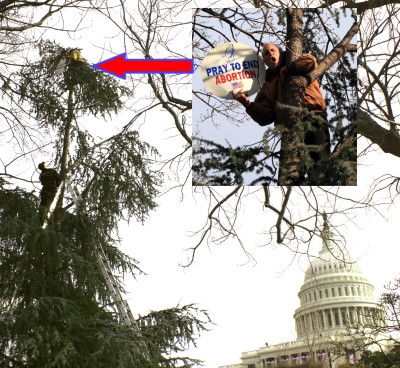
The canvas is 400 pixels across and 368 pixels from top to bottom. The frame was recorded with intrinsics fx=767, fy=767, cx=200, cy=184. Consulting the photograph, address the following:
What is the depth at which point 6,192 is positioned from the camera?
6773 mm

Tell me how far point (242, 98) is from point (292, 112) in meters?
0.40

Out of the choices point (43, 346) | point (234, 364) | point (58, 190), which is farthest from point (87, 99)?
point (234, 364)

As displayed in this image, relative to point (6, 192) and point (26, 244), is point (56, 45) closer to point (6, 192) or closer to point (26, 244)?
point (6, 192)

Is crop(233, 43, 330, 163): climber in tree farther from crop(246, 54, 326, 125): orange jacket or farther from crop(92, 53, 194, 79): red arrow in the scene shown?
crop(92, 53, 194, 79): red arrow

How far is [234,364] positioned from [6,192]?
50056 mm

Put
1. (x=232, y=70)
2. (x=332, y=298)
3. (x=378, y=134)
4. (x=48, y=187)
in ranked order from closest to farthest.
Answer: (x=378, y=134), (x=232, y=70), (x=48, y=187), (x=332, y=298)

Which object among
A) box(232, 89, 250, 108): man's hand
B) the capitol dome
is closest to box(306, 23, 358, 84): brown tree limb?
box(232, 89, 250, 108): man's hand

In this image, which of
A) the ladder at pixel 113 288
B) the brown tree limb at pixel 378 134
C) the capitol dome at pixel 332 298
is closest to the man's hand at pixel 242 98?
the brown tree limb at pixel 378 134

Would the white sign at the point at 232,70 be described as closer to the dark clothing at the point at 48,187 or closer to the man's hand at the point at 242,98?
the man's hand at the point at 242,98

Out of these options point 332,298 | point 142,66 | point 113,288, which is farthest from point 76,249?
point 332,298

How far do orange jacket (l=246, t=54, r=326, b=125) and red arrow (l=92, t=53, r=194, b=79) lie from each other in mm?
1407

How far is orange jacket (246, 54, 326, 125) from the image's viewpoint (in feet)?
19.1

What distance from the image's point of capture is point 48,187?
23.0ft

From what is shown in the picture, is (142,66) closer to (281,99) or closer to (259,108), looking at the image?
(259,108)
